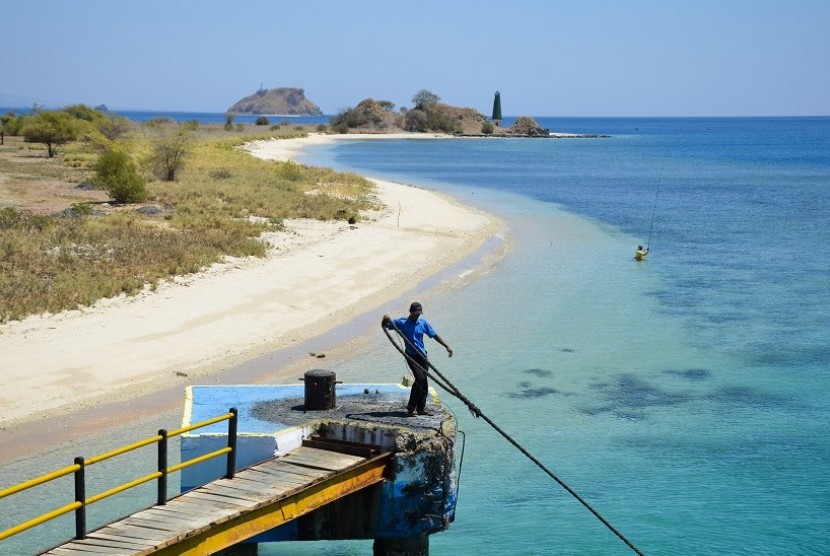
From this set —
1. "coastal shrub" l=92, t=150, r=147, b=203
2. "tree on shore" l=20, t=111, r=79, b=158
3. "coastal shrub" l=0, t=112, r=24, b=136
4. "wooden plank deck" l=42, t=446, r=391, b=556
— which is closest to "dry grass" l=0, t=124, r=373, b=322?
"coastal shrub" l=92, t=150, r=147, b=203

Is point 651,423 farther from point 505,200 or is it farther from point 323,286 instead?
point 505,200

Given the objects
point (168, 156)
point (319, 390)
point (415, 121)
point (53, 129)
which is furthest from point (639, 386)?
point (415, 121)

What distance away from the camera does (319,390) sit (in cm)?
1149

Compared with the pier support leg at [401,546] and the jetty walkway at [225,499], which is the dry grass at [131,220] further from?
the pier support leg at [401,546]

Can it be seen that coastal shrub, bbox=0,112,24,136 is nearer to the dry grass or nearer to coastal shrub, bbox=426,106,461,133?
the dry grass

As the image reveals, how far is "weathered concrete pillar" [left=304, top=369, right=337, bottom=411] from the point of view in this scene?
1142cm

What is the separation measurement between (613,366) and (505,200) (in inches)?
1358

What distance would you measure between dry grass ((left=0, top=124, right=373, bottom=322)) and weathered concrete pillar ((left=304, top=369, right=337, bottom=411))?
1055cm

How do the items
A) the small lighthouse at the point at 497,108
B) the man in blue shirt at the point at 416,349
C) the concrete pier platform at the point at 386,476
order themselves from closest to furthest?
1. the concrete pier platform at the point at 386,476
2. the man in blue shirt at the point at 416,349
3. the small lighthouse at the point at 497,108

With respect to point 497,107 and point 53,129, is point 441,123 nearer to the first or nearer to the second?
point 497,107

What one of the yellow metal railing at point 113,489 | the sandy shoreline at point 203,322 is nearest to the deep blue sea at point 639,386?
the sandy shoreline at point 203,322

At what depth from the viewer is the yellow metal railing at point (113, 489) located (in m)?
7.91

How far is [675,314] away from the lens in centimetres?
2512

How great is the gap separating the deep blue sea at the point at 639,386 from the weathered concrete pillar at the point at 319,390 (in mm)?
1784
